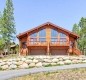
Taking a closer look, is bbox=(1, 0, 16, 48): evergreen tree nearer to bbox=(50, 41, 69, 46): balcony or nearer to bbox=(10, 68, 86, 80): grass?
bbox=(50, 41, 69, 46): balcony

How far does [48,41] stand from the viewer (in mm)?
40969

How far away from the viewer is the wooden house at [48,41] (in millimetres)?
40344

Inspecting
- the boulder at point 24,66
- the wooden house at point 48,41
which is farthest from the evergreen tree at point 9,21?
the boulder at point 24,66

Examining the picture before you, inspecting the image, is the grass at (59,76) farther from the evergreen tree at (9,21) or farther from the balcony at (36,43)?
the evergreen tree at (9,21)

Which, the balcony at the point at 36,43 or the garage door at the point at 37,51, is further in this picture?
the garage door at the point at 37,51

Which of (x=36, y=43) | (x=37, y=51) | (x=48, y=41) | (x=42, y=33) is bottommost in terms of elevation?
(x=37, y=51)

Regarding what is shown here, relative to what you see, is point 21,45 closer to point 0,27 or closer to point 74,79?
point 0,27

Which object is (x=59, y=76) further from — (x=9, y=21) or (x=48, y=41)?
(x=9, y=21)

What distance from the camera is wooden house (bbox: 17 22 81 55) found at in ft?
132

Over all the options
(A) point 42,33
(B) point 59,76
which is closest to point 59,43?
(A) point 42,33

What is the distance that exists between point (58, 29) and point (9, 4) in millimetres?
29117

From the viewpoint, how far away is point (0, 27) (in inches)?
1628

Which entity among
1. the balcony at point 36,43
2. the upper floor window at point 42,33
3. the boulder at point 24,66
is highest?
the upper floor window at point 42,33

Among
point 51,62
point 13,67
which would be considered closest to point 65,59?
point 51,62
